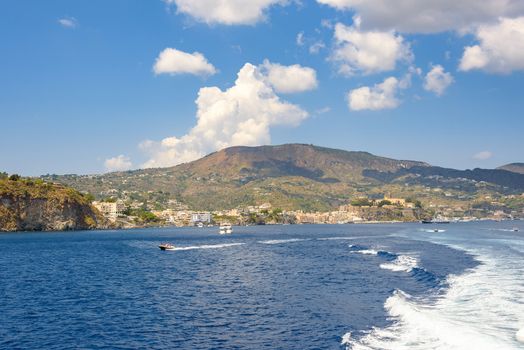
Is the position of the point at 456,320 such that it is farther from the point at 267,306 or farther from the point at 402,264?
the point at 402,264

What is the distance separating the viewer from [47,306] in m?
53.5

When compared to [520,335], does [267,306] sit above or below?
below

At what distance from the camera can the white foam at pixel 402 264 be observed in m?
83.5

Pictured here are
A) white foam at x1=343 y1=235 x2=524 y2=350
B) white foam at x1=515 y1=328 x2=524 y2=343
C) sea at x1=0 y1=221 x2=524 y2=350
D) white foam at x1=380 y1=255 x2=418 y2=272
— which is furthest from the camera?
white foam at x1=380 y1=255 x2=418 y2=272

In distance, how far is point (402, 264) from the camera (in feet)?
297

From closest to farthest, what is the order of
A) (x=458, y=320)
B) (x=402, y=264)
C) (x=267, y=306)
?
(x=458, y=320), (x=267, y=306), (x=402, y=264)

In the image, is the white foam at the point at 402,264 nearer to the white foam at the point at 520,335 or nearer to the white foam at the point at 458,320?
the white foam at the point at 458,320

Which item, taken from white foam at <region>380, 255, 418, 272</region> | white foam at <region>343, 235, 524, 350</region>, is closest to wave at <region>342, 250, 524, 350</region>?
white foam at <region>343, 235, 524, 350</region>

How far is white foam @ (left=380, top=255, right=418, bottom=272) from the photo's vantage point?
3287 inches

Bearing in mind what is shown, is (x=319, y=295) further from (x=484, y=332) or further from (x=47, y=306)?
(x=47, y=306)

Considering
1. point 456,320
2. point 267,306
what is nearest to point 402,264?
point 267,306

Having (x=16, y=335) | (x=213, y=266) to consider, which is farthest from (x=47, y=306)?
(x=213, y=266)

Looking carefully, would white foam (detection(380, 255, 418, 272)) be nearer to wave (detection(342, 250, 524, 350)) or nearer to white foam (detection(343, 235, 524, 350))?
white foam (detection(343, 235, 524, 350))

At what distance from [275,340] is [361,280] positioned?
34720 millimetres
